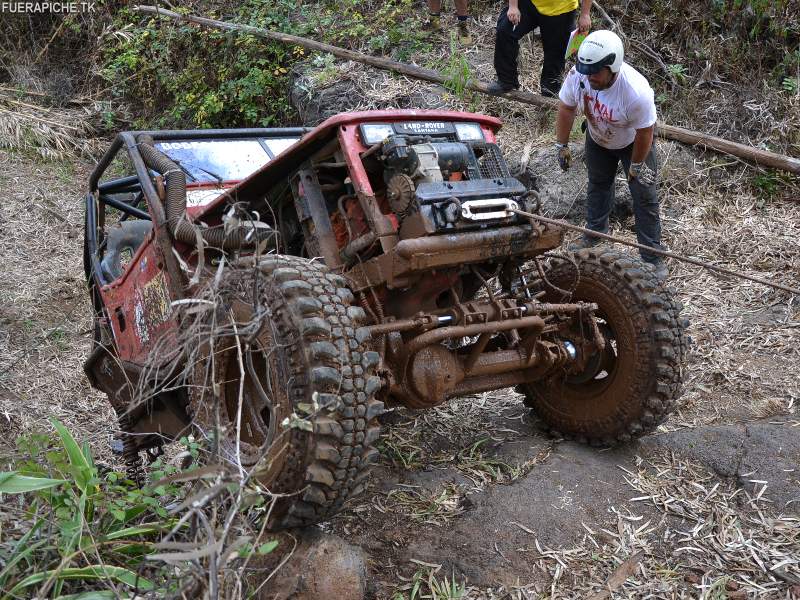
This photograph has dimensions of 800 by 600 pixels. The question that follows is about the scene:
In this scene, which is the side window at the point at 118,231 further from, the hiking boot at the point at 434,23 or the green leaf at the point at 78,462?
the hiking boot at the point at 434,23

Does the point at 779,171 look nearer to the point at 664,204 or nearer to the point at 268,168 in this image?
the point at 664,204

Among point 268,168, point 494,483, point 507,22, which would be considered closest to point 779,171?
point 507,22

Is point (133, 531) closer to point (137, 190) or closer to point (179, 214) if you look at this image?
point (179, 214)

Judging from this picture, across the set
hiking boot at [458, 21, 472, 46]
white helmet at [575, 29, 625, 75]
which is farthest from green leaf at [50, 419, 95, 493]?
hiking boot at [458, 21, 472, 46]

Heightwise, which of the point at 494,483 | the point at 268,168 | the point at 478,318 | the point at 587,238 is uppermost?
the point at 268,168

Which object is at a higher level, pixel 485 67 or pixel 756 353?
pixel 485 67

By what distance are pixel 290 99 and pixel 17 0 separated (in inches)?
221

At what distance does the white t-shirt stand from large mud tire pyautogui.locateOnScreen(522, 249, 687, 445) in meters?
1.55

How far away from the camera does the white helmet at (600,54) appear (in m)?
5.42

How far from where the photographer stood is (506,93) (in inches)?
337

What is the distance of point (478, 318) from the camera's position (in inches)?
157

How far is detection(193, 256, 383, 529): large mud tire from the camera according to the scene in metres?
3.19

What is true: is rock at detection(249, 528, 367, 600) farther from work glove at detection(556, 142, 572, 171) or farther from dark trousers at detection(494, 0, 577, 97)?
dark trousers at detection(494, 0, 577, 97)

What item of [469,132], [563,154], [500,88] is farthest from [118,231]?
[500,88]
